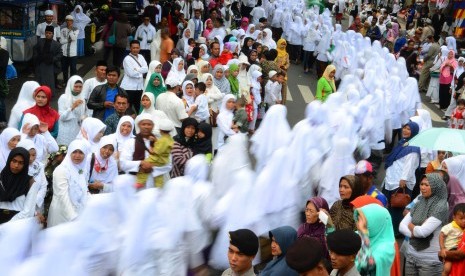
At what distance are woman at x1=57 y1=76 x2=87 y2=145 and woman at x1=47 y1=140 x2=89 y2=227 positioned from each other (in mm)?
2183

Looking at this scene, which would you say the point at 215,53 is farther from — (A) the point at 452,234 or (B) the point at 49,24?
(A) the point at 452,234

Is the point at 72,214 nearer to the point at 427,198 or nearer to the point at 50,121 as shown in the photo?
the point at 50,121

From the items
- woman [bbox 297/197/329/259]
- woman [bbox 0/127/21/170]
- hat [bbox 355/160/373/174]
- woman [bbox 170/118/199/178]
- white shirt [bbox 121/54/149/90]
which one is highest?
woman [bbox 297/197/329/259]

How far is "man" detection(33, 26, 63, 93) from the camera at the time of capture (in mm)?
13711

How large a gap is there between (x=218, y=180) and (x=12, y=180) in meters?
1.99

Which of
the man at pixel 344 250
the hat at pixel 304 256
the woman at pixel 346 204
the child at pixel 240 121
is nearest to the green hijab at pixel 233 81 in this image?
the child at pixel 240 121

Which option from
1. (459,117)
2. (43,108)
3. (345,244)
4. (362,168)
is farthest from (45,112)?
(459,117)

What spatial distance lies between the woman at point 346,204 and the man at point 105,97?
3785 millimetres

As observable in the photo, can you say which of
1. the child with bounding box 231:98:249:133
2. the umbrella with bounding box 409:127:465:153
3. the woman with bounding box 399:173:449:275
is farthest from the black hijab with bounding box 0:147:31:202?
the child with bounding box 231:98:249:133

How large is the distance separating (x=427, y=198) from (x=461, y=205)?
53 cm

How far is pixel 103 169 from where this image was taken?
8.12 m

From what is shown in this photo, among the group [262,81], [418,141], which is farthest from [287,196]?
[262,81]

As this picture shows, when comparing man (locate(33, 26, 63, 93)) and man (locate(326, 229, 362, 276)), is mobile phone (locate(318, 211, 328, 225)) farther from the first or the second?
man (locate(33, 26, 63, 93))

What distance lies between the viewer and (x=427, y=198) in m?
7.44
